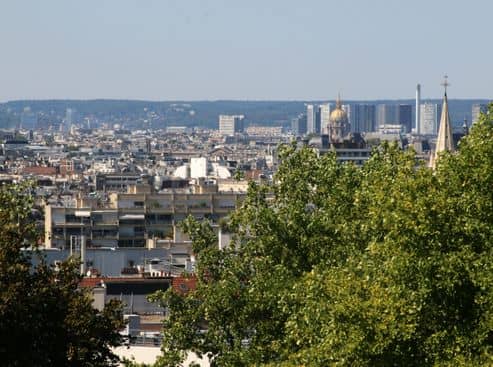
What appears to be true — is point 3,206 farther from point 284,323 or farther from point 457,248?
point 457,248

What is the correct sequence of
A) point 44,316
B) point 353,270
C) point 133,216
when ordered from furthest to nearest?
1. point 133,216
2. point 44,316
3. point 353,270

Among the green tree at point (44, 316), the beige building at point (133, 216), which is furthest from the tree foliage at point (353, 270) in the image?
the beige building at point (133, 216)

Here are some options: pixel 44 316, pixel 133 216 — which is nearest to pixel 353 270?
pixel 44 316

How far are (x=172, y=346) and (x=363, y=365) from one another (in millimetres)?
6396

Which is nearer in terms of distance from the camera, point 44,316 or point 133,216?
point 44,316

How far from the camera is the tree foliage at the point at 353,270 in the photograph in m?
26.0

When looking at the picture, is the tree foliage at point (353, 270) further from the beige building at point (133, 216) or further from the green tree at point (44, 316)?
the beige building at point (133, 216)

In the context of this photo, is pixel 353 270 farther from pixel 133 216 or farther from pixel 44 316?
pixel 133 216

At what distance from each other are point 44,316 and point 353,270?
447cm

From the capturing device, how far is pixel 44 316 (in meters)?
29.7

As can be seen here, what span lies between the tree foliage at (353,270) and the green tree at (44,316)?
4.53ft

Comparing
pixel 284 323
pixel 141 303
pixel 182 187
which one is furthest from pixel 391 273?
pixel 182 187

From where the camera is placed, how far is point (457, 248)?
1048 inches

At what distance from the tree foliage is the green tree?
1.38 metres
